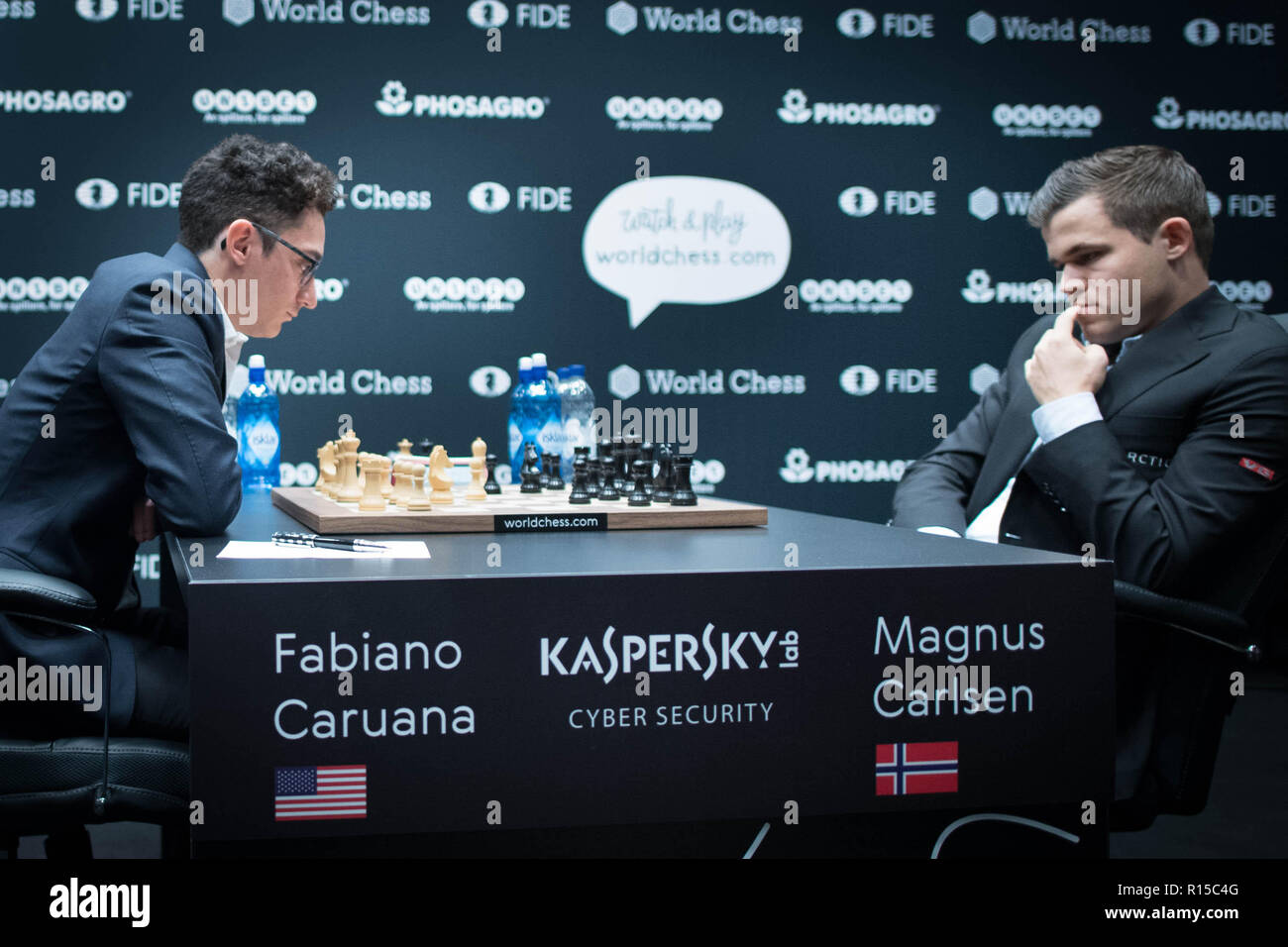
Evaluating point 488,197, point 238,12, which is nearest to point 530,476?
point 488,197

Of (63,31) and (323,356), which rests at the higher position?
(63,31)

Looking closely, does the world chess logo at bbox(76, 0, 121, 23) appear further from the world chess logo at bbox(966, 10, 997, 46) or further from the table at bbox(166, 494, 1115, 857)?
the table at bbox(166, 494, 1115, 857)

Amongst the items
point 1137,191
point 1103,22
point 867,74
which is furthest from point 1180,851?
point 1103,22

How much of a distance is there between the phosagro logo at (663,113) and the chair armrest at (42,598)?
3502 mm

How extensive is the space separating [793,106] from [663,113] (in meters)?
0.53

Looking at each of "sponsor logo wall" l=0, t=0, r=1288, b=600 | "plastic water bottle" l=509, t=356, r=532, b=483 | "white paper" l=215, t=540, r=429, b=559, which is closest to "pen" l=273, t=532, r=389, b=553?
"white paper" l=215, t=540, r=429, b=559

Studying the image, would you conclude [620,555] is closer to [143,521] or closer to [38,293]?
[143,521]

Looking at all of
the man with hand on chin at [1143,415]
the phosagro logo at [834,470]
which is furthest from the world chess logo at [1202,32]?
the man with hand on chin at [1143,415]

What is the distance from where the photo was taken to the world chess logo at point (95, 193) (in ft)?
14.4

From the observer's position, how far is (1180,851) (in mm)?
2840

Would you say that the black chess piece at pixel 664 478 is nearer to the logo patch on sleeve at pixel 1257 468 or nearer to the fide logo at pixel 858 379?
the logo patch on sleeve at pixel 1257 468
